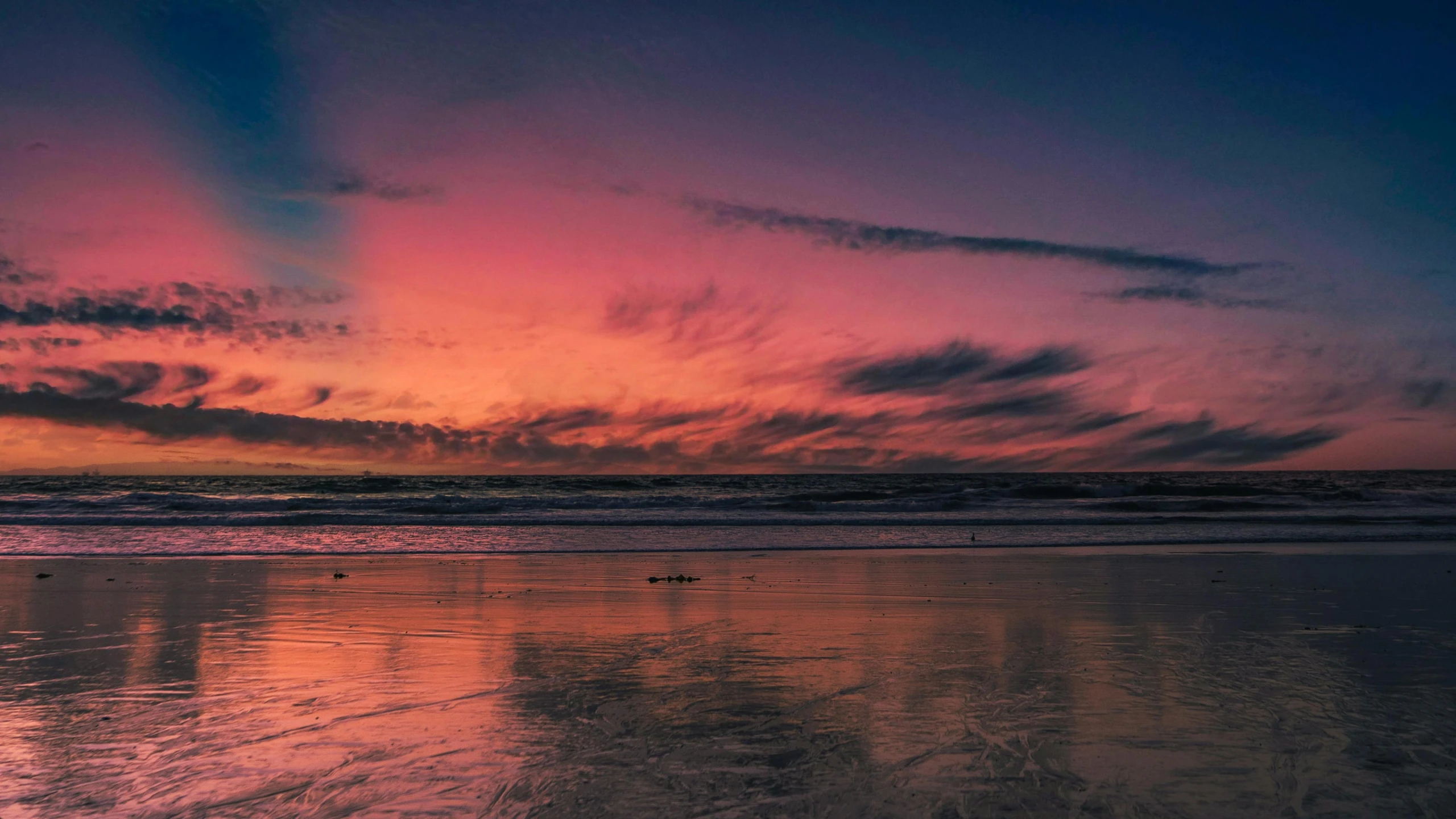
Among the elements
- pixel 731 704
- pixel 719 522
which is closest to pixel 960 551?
pixel 719 522

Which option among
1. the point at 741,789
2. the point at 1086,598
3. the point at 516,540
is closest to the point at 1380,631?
the point at 1086,598

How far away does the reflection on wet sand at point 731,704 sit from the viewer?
4281 millimetres

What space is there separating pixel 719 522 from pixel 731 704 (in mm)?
22786

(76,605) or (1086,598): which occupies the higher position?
(76,605)

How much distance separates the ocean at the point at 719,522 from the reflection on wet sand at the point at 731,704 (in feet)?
31.7

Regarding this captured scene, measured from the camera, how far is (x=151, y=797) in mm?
4266

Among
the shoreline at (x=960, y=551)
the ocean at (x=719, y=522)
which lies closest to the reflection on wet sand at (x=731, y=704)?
the shoreline at (x=960, y=551)

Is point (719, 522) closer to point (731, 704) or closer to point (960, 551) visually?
point (960, 551)

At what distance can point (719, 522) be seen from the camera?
93.8ft

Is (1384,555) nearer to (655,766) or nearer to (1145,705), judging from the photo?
(1145,705)

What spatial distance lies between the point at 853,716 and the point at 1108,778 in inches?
63.0

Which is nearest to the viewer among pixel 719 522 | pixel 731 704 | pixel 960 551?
pixel 731 704

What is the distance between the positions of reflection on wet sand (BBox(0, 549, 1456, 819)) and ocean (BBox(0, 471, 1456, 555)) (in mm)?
9668

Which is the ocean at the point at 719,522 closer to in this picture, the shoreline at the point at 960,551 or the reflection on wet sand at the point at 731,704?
the shoreline at the point at 960,551
